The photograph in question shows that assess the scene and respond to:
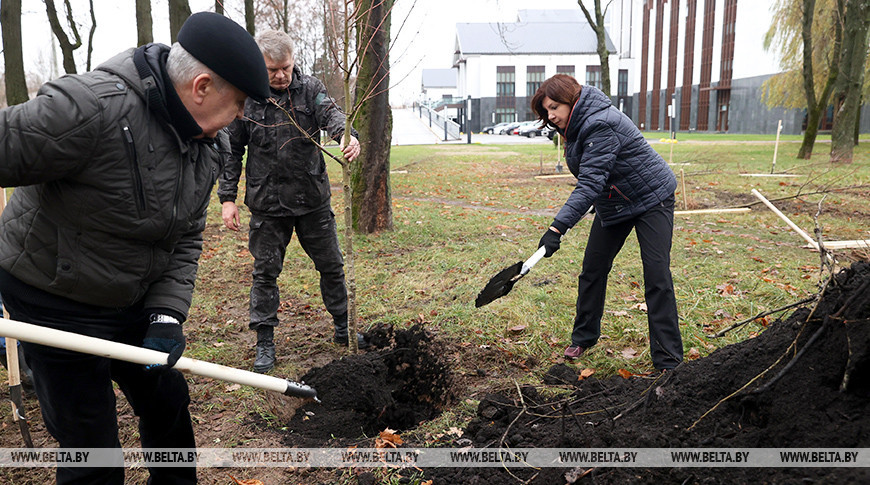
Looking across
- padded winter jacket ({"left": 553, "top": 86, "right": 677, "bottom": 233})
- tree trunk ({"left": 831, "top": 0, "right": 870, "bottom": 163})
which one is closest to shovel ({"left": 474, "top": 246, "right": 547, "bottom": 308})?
padded winter jacket ({"left": 553, "top": 86, "right": 677, "bottom": 233})

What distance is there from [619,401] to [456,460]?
84cm

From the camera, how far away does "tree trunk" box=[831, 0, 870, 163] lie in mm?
14844

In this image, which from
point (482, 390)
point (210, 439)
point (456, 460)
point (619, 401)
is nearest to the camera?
point (456, 460)

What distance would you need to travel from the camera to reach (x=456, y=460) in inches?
104

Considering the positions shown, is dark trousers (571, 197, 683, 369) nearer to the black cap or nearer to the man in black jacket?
the man in black jacket

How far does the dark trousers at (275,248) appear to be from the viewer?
13.1ft

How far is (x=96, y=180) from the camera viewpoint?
71.4 inches

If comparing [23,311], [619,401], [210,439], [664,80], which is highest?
[664,80]

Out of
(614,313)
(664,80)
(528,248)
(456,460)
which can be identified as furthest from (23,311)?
(664,80)

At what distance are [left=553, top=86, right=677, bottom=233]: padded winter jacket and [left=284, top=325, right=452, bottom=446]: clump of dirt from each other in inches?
48.4

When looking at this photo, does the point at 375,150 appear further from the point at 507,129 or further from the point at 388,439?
the point at 507,129

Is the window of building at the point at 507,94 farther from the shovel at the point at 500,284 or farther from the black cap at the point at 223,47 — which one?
the black cap at the point at 223,47

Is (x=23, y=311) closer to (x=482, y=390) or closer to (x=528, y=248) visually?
(x=482, y=390)

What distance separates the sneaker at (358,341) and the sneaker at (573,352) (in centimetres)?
140
